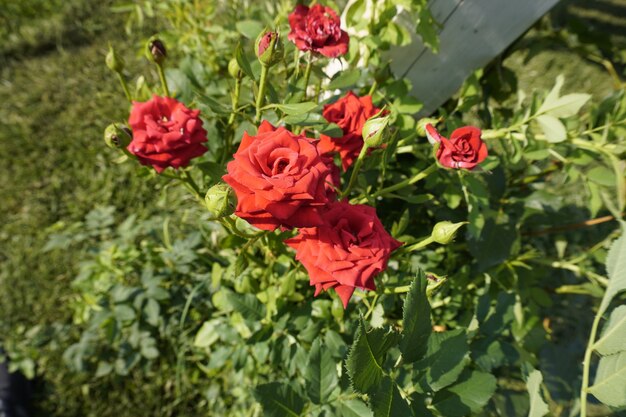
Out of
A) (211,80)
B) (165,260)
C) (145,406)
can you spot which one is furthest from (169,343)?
(211,80)

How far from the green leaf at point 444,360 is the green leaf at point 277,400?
19 cm

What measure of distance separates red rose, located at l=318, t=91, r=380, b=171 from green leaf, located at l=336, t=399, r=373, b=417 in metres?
0.37

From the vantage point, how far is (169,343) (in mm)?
1666

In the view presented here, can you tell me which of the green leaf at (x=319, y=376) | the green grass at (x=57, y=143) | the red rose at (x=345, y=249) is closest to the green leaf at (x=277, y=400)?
the green leaf at (x=319, y=376)

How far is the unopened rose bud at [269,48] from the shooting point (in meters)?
0.66

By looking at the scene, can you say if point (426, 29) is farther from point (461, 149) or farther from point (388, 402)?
point (388, 402)

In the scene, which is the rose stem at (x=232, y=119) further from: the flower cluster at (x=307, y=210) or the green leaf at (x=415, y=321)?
the green leaf at (x=415, y=321)

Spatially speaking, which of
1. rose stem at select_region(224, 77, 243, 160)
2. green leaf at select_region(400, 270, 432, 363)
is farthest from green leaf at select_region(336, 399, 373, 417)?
rose stem at select_region(224, 77, 243, 160)

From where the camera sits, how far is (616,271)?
25.7 inches

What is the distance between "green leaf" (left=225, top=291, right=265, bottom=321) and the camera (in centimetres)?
99

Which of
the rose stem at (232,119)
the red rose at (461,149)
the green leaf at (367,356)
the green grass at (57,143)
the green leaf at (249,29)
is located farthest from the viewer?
the green grass at (57,143)

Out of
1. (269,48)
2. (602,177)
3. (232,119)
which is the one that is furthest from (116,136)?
(602,177)

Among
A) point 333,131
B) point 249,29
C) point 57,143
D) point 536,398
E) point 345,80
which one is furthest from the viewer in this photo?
point 57,143

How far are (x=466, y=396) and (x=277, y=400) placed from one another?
277 mm
